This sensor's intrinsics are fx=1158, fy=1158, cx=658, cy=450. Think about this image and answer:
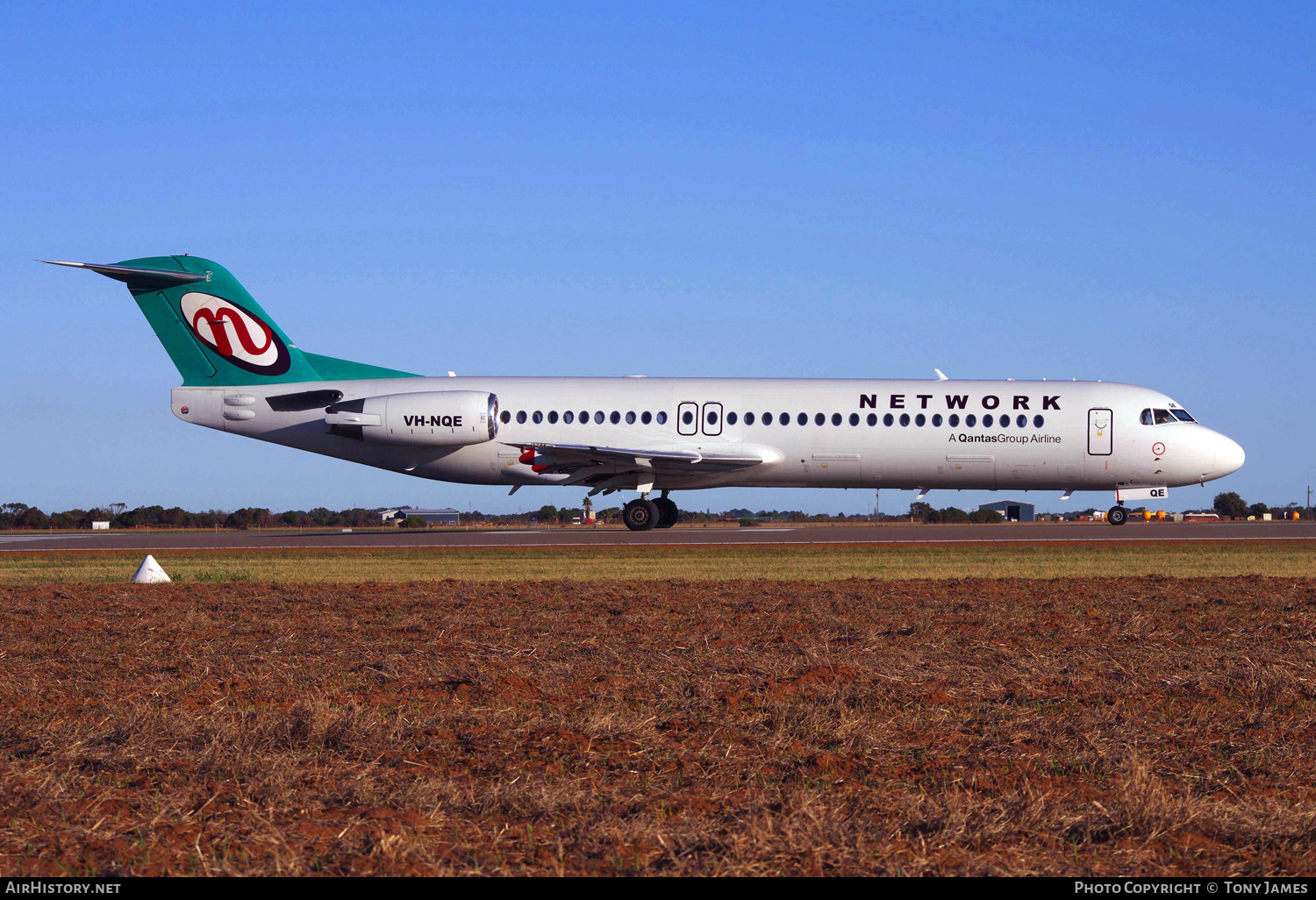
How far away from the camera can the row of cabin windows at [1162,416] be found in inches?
1212

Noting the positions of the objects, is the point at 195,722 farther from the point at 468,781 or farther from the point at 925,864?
the point at 925,864

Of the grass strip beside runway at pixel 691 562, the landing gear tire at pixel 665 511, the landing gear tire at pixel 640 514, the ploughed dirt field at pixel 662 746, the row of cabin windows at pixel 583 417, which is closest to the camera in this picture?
the ploughed dirt field at pixel 662 746

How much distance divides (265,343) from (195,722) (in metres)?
26.8

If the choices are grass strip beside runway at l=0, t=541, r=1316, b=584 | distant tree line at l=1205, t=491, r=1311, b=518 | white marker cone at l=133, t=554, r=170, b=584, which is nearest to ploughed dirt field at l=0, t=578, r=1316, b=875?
white marker cone at l=133, t=554, r=170, b=584

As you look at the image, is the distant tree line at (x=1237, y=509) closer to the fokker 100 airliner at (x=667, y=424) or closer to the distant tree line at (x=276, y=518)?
the distant tree line at (x=276, y=518)

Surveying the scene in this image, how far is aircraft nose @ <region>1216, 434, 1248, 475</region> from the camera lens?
101ft

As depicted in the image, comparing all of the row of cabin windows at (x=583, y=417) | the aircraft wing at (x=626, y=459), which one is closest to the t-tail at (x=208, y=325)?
the row of cabin windows at (x=583, y=417)

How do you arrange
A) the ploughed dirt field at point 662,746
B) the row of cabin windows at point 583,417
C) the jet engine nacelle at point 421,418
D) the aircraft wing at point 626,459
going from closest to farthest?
the ploughed dirt field at point 662,746 < the aircraft wing at point 626,459 < the jet engine nacelle at point 421,418 < the row of cabin windows at point 583,417

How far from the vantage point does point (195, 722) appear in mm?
6672

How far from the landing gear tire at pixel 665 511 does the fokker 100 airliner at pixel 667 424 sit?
8 cm

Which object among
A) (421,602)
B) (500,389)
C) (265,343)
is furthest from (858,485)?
(421,602)

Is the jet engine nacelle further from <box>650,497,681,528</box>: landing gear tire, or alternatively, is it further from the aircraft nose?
the aircraft nose

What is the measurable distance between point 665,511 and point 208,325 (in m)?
13.5

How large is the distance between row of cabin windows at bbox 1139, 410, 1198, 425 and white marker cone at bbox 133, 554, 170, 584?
80.2 feet
